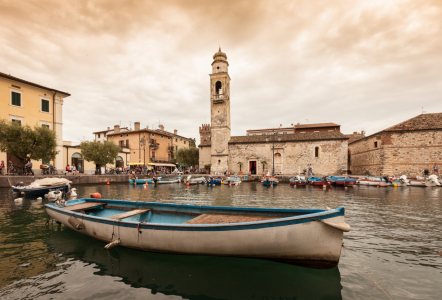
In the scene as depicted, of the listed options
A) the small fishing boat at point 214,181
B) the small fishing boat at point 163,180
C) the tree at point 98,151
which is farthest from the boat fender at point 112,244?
the tree at point 98,151

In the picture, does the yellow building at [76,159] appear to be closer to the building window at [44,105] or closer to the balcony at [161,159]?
the building window at [44,105]

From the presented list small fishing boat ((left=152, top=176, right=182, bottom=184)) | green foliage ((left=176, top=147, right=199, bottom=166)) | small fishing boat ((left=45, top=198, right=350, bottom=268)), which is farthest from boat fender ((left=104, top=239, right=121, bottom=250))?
green foliage ((left=176, top=147, right=199, bottom=166))

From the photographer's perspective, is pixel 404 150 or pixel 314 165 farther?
pixel 314 165

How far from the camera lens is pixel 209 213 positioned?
689 cm

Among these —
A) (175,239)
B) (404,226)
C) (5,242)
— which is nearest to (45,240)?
(5,242)

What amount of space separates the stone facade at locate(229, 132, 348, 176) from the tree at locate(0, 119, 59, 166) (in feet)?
92.2

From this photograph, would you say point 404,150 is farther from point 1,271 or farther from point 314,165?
point 1,271

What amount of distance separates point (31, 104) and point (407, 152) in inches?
2062

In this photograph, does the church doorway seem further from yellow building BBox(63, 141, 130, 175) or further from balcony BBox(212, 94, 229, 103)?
yellow building BBox(63, 141, 130, 175)

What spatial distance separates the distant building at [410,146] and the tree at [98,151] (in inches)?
1662

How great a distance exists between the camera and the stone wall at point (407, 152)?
29906 millimetres

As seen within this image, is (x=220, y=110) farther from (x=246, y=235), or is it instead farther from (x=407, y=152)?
(x=246, y=235)

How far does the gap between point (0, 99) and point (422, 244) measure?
3665 centimetres

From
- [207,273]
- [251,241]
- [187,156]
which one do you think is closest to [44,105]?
[187,156]
